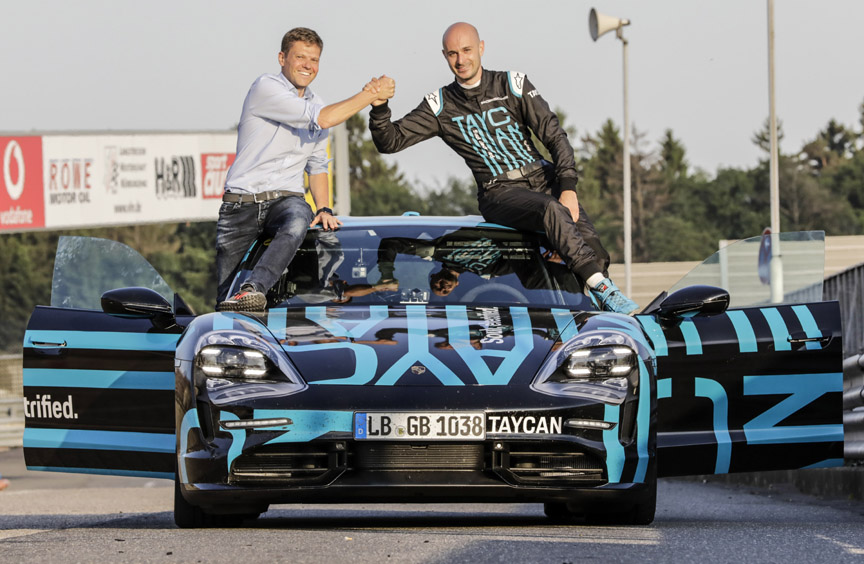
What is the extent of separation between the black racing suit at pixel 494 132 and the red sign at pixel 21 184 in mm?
35276

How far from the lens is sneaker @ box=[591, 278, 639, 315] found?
23.5 ft

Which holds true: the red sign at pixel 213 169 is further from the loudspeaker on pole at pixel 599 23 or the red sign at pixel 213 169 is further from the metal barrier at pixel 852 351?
the metal barrier at pixel 852 351

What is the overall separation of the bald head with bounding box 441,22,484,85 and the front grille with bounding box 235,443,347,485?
2914 millimetres

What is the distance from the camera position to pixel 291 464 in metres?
5.91

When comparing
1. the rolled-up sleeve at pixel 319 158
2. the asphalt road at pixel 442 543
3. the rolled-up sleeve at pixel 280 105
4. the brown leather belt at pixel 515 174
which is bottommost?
the asphalt road at pixel 442 543

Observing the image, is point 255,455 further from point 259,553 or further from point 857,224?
point 857,224

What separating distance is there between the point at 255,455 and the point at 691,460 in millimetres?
1952

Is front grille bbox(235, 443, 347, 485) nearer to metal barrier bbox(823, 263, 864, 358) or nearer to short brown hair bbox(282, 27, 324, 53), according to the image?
short brown hair bbox(282, 27, 324, 53)

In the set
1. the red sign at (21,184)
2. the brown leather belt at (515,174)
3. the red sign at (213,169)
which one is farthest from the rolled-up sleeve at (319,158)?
the red sign at (213,169)

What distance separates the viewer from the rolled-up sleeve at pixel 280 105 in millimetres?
7953

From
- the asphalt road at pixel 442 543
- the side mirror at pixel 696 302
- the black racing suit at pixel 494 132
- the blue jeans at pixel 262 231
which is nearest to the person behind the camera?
the asphalt road at pixel 442 543

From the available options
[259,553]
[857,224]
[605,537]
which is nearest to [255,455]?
[259,553]

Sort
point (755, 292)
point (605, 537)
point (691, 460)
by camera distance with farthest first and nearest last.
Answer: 1. point (755, 292)
2. point (691, 460)
3. point (605, 537)

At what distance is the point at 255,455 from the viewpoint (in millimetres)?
5938
